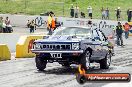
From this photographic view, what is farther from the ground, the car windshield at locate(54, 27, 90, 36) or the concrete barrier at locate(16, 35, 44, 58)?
the car windshield at locate(54, 27, 90, 36)

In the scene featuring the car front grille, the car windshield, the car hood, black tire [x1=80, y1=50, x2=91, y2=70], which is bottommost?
black tire [x1=80, y1=50, x2=91, y2=70]

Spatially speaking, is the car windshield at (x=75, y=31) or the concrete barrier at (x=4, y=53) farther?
the concrete barrier at (x=4, y=53)

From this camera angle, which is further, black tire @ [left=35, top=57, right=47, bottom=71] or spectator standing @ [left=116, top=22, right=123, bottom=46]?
spectator standing @ [left=116, top=22, right=123, bottom=46]

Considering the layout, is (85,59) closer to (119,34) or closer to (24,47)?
(24,47)

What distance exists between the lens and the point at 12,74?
16078 millimetres

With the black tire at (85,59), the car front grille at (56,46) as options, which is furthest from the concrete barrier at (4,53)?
the black tire at (85,59)

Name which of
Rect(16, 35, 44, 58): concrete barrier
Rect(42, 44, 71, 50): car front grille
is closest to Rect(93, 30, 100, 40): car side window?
Rect(42, 44, 71, 50): car front grille

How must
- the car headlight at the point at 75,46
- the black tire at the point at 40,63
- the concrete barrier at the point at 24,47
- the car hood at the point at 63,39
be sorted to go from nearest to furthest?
the car headlight at the point at 75,46 < the car hood at the point at 63,39 < the black tire at the point at 40,63 < the concrete barrier at the point at 24,47

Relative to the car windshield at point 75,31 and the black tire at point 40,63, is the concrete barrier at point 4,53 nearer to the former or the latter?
the black tire at point 40,63

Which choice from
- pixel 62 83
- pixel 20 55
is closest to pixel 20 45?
pixel 20 55

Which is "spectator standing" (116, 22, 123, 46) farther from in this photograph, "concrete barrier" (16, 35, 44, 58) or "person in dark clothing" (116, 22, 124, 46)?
"concrete barrier" (16, 35, 44, 58)

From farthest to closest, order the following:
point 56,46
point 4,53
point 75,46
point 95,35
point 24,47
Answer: point 24,47
point 4,53
point 95,35
point 56,46
point 75,46

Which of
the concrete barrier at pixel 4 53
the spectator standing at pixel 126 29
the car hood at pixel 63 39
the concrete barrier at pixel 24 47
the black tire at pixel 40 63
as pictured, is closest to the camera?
the car hood at pixel 63 39

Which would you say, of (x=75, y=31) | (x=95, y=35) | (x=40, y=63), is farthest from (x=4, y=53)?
(x=95, y=35)
